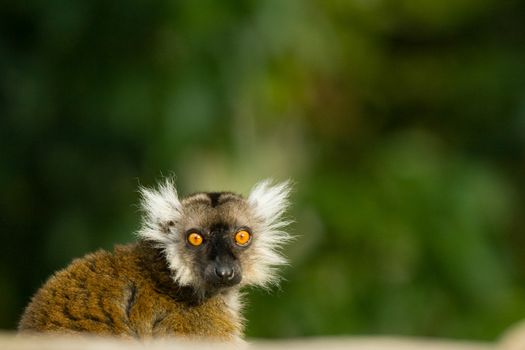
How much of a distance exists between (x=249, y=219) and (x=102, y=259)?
64.4 inches

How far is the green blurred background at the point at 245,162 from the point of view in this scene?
1409cm

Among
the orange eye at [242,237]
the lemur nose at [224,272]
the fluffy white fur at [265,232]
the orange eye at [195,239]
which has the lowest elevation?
the lemur nose at [224,272]

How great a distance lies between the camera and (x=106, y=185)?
50.8 feet

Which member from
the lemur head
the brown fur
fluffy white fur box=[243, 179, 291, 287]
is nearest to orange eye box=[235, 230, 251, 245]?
the lemur head

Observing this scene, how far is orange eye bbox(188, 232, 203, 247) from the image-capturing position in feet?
28.0

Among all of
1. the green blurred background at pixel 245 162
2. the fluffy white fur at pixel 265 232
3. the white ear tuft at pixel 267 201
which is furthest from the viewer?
the green blurred background at pixel 245 162

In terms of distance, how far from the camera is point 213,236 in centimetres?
856

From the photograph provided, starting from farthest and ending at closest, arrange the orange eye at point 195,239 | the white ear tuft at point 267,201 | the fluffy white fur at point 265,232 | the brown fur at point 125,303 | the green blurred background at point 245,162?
1. the green blurred background at point 245,162
2. the white ear tuft at point 267,201
3. the fluffy white fur at point 265,232
4. the orange eye at point 195,239
5. the brown fur at point 125,303

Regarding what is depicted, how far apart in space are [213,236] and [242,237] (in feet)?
1.09

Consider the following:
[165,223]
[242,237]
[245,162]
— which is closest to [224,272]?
[242,237]

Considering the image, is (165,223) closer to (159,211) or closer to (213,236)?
(159,211)

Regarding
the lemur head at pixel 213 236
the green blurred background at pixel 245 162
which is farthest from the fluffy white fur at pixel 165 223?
the green blurred background at pixel 245 162

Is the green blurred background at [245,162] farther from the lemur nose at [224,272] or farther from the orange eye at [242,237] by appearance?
the lemur nose at [224,272]

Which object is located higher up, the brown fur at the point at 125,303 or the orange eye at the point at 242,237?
the orange eye at the point at 242,237
